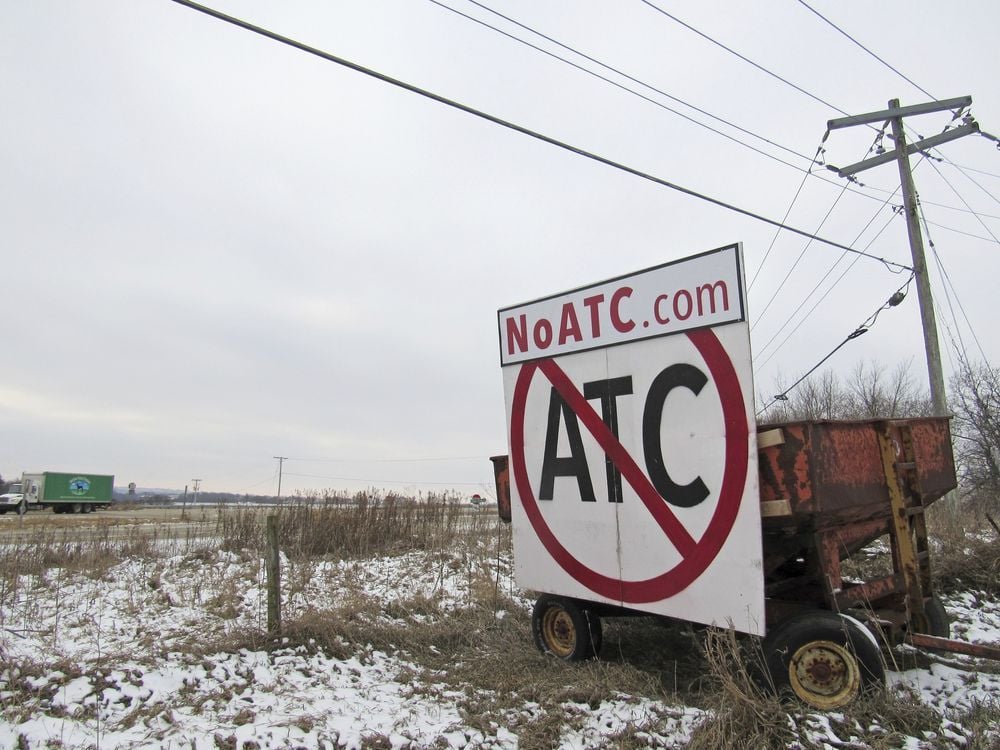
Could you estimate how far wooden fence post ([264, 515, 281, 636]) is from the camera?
5.91 metres

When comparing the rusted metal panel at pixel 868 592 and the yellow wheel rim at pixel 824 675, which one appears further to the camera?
the rusted metal panel at pixel 868 592

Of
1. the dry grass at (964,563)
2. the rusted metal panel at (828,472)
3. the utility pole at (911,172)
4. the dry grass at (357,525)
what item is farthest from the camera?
the utility pole at (911,172)

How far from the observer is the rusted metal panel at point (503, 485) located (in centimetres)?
580

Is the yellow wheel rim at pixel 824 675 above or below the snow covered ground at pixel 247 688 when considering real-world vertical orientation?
above

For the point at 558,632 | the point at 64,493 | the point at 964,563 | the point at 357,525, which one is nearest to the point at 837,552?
the point at 558,632

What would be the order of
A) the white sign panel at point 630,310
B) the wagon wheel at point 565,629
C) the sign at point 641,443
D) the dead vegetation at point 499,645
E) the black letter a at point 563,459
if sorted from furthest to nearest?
the wagon wheel at point 565,629, the black letter a at point 563,459, the white sign panel at point 630,310, the sign at point 641,443, the dead vegetation at point 499,645

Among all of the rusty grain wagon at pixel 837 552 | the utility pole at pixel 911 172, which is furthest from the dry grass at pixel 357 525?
the utility pole at pixel 911 172

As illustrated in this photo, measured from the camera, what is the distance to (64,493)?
147 feet

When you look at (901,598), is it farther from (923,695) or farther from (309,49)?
(309,49)

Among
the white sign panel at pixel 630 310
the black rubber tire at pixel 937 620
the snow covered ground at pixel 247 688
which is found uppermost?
the white sign panel at pixel 630 310

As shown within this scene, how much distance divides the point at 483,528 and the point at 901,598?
854cm

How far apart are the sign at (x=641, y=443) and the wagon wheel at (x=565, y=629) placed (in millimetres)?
218

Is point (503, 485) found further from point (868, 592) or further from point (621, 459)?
point (868, 592)

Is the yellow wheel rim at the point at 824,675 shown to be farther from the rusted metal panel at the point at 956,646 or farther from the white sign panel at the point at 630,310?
the white sign panel at the point at 630,310
